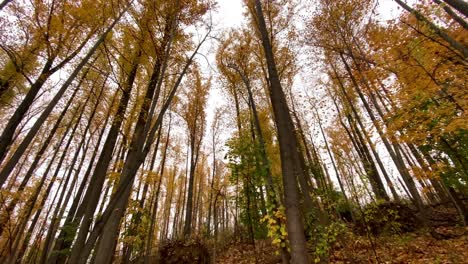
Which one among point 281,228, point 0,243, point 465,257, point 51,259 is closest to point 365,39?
point 465,257

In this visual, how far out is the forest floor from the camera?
17.8 ft

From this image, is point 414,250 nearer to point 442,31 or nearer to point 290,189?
point 290,189

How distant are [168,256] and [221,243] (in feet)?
14.2

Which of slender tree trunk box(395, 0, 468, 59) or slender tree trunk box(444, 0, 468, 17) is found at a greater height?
slender tree trunk box(395, 0, 468, 59)

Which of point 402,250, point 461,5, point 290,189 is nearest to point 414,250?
point 402,250

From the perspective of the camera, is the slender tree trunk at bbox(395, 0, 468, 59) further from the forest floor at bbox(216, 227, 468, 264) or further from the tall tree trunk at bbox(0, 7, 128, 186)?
the tall tree trunk at bbox(0, 7, 128, 186)

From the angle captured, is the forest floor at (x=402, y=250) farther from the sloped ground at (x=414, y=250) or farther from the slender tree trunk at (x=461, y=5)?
the slender tree trunk at (x=461, y=5)

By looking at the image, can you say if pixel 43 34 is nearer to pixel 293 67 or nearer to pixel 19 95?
pixel 19 95

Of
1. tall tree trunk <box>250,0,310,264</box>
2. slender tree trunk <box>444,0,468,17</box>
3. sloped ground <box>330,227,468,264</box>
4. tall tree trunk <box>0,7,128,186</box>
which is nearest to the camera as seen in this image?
tall tree trunk <box>250,0,310,264</box>

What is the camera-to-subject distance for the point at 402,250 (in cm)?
634

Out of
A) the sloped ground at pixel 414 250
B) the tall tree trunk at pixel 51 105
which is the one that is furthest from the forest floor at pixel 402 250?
the tall tree trunk at pixel 51 105

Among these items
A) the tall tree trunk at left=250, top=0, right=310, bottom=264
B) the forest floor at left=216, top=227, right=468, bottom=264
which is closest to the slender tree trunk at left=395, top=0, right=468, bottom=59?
the tall tree trunk at left=250, top=0, right=310, bottom=264

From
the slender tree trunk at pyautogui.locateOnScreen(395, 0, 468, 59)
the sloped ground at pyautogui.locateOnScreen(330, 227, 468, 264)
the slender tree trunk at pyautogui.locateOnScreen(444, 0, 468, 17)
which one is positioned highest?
the slender tree trunk at pyautogui.locateOnScreen(395, 0, 468, 59)

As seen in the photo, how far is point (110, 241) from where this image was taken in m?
4.80
